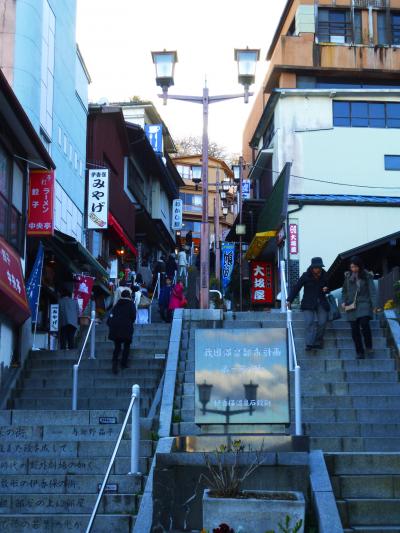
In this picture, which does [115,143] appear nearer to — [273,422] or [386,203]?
[386,203]

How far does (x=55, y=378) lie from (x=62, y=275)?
23.7ft

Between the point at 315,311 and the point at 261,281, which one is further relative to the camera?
the point at 261,281

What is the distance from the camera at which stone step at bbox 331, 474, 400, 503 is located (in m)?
8.29

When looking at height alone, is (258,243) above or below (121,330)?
above

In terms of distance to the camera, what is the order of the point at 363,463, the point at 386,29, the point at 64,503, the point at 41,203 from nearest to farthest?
1. the point at 64,503
2. the point at 363,463
3. the point at 41,203
4. the point at 386,29

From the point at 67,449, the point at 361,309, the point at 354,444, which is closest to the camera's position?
the point at 67,449

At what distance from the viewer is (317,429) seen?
10.7 m

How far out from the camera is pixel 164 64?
17.3 metres

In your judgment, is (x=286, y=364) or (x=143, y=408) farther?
(x=143, y=408)

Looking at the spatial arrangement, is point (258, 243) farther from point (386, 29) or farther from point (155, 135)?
point (155, 135)

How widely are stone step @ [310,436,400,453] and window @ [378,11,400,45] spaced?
26.1 m

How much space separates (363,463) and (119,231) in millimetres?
21568

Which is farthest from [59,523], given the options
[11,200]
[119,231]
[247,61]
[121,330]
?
[119,231]

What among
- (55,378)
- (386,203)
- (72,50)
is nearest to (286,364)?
(55,378)
